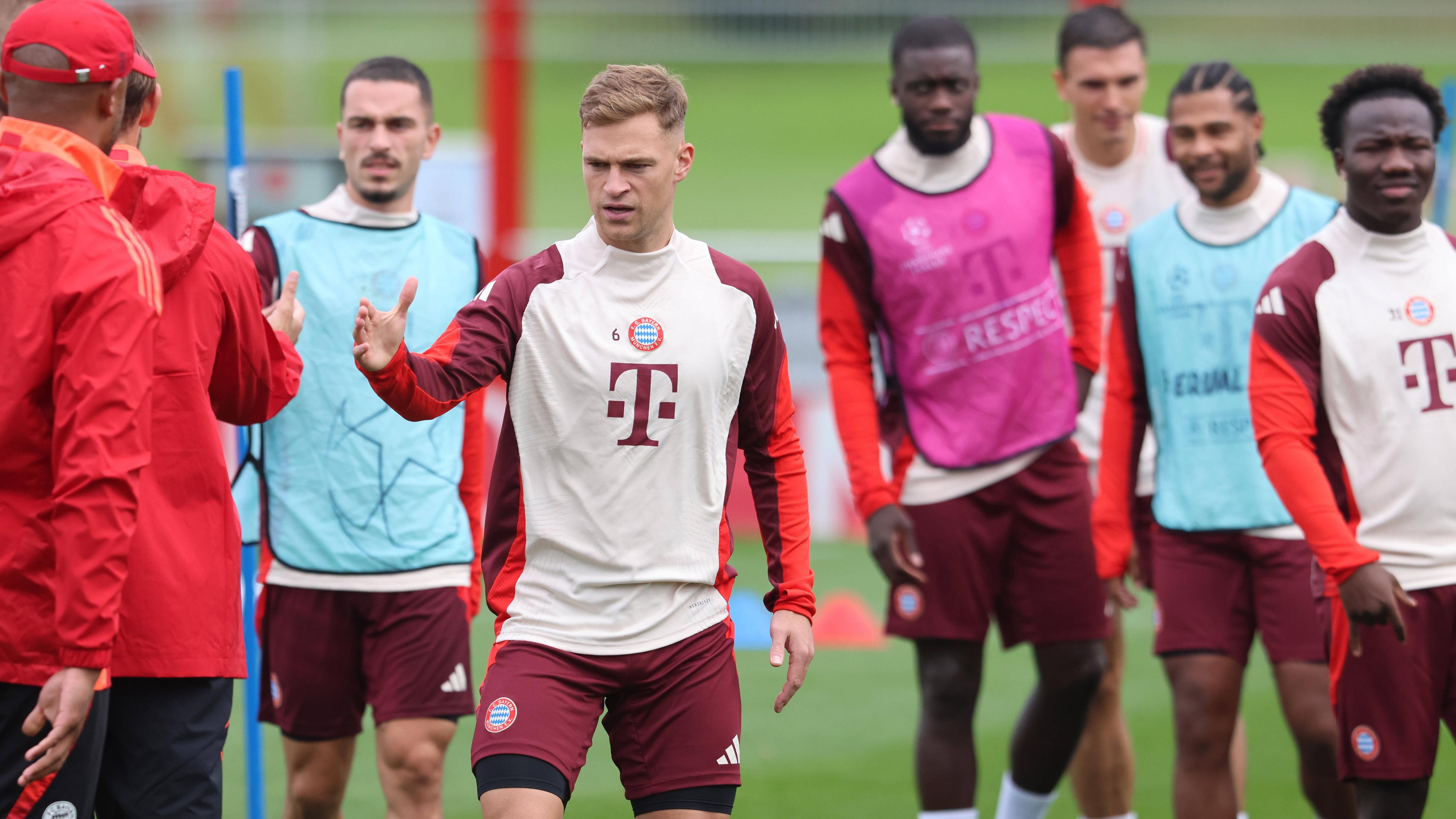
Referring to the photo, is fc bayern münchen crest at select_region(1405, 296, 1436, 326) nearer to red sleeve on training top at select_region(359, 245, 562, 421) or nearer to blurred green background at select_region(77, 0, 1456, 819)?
red sleeve on training top at select_region(359, 245, 562, 421)

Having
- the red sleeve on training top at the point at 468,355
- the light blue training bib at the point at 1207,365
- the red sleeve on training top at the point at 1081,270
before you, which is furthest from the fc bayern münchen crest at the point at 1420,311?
the red sleeve on training top at the point at 468,355

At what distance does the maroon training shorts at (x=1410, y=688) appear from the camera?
4.25 meters

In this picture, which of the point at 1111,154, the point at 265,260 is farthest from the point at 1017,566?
the point at 265,260

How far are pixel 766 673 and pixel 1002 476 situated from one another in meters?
3.48

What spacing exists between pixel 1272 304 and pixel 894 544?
1364 mm

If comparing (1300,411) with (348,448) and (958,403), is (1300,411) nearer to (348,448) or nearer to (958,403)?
(958,403)

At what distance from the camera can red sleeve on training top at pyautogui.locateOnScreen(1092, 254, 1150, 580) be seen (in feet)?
17.4

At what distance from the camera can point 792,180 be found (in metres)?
32.6

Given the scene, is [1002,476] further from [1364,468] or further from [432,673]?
[432,673]

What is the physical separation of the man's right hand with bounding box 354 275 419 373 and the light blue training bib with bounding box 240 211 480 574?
60.8 inches

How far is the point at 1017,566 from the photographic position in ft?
17.4

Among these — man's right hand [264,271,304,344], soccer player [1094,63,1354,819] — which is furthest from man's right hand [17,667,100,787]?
soccer player [1094,63,1354,819]

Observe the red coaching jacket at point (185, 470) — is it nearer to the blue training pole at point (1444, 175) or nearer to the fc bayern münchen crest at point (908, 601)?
the fc bayern münchen crest at point (908, 601)

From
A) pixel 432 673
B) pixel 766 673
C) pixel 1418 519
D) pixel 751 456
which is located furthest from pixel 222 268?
pixel 766 673
